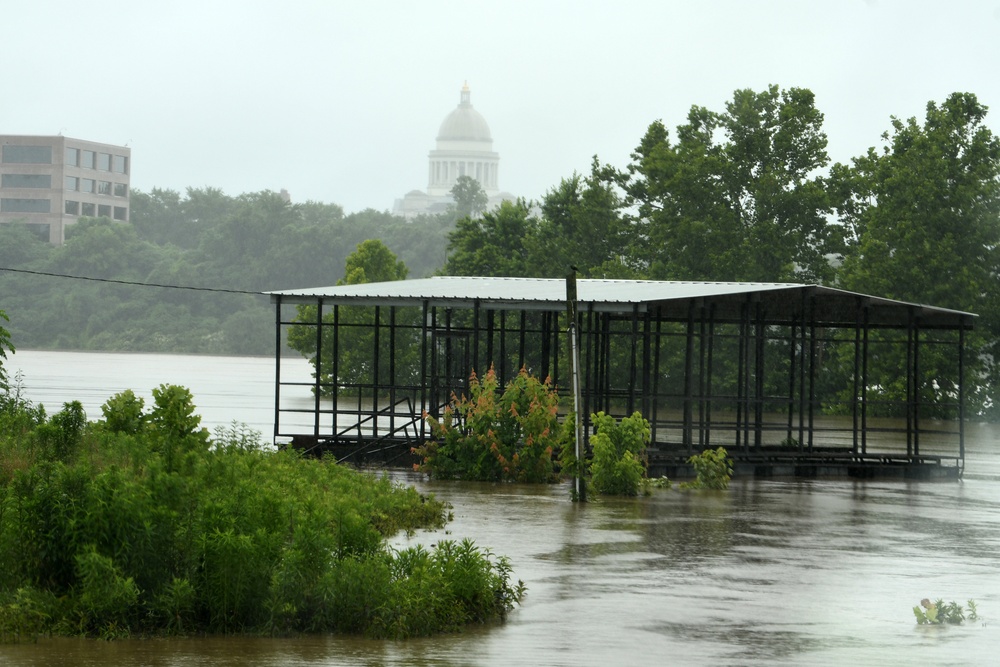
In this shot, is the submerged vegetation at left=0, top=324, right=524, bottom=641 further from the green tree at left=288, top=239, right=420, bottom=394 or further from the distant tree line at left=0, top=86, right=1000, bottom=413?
the green tree at left=288, top=239, right=420, bottom=394

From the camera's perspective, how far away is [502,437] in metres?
25.7

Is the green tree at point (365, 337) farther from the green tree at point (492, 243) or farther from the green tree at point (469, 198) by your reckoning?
the green tree at point (469, 198)

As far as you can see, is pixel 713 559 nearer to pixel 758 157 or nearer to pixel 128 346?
pixel 758 157

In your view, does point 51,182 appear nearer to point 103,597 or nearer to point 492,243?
point 492,243

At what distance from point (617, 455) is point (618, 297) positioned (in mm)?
4635

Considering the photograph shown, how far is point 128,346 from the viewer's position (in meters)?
111

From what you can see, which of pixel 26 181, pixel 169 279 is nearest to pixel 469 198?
pixel 26 181

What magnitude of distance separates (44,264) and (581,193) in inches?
2575

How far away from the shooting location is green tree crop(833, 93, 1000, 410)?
51406 mm

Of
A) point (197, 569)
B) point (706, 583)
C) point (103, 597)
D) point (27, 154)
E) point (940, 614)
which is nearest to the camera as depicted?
point (103, 597)

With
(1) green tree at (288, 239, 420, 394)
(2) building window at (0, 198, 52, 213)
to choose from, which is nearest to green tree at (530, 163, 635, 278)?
(1) green tree at (288, 239, 420, 394)

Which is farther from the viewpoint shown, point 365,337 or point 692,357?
point 365,337

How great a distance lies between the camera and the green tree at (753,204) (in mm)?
55219

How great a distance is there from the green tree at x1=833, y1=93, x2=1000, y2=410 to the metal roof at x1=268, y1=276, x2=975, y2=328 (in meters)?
19.7
